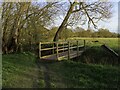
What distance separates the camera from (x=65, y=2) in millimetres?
20516

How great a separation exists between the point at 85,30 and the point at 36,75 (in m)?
15.5

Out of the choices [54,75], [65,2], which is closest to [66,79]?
[54,75]

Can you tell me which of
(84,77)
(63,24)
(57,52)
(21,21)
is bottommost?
(84,77)

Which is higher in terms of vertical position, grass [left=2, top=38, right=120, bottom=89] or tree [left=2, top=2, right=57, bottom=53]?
tree [left=2, top=2, right=57, bottom=53]

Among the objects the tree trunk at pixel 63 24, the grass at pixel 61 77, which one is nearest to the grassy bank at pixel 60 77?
the grass at pixel 61 77

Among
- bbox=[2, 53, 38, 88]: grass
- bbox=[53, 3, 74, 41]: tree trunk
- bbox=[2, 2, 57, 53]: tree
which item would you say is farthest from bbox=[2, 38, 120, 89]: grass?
bbox=[53, 3, 74, 41]: tree trunk

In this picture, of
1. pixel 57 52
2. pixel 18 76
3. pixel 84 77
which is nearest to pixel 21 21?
pixel 57 52

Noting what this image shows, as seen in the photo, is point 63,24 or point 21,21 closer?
point 21,21

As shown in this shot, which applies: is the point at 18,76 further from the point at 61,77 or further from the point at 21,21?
the point at 21,21

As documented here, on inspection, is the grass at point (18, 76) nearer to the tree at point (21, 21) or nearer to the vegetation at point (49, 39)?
the vegetation at point (49, 39)

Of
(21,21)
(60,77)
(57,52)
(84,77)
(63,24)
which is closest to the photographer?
(60,77)

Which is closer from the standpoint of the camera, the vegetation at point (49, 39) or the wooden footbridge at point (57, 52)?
the vegetation at point (49, 39)

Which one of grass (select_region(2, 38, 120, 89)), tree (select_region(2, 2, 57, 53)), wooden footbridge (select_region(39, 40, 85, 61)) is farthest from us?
tree (select_region(2, 2, 57, 53))

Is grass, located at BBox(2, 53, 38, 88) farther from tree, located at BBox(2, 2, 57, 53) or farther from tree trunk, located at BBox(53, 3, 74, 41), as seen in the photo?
tree trunk, located at BBox(53, 3, 74, 41)
